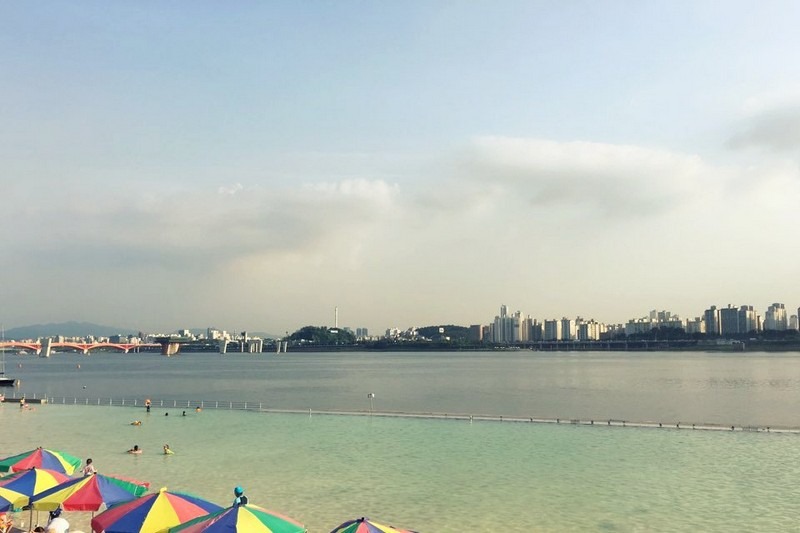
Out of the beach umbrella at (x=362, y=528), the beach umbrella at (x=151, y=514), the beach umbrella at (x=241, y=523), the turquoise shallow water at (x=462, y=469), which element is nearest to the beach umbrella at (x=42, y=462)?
the turquoise shallow water at (x=462, y=469)

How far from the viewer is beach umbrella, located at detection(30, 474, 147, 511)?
14943 mm

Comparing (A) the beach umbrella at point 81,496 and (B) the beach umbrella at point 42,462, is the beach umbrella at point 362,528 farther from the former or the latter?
(B) the beach umbrella at point 42,462

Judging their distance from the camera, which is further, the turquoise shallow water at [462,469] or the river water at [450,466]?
the river water at [450,466]

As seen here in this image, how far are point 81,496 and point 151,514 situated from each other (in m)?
3.30

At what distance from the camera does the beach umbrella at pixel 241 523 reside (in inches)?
448

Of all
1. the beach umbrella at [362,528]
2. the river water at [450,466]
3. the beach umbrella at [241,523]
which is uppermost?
the beach umbrella at [241,523]

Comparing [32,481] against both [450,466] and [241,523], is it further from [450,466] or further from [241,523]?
[450,466]

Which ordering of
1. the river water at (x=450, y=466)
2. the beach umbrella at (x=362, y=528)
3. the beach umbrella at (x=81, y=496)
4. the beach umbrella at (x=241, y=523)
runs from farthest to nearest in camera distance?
the river water at (x=450, y=466) < the beach umbrella at (x=81, y=496) < the beach umbrella at (x=362, y=528) < the beach umbrella at (x=241, y=523)

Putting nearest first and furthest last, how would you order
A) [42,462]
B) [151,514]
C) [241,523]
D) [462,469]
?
[241,523], [151,514], [42,462], [462,469]

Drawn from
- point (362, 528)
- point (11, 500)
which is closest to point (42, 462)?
point (11, 500)

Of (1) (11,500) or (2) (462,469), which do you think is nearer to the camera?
(1) (11,500)

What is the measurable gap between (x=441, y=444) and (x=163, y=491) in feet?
75.4

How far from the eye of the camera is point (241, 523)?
37.8ft

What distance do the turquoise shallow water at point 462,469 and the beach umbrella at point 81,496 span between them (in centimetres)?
662
